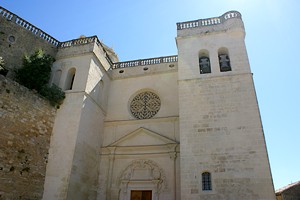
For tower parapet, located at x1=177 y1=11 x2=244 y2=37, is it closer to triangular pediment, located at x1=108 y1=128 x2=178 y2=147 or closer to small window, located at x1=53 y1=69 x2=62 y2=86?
triangular pediment, located at x1=108 y1=128 x2=178 y2=147

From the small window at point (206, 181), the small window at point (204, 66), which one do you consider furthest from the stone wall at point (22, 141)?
the small window at point (204, 66)

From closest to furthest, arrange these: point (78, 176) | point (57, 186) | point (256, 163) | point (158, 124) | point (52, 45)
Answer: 1. point (256, 163)
2. point (57, 186)
3. point (78, 176)
4. point (158, 124)
5. point (52, 45)

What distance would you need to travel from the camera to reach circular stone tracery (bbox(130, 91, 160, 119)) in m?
11.6

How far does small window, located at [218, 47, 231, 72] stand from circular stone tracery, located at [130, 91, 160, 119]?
10.9ft

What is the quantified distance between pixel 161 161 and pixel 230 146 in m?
3.08

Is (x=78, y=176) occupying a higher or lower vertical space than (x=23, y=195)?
higher

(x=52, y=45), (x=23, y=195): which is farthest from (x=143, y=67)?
(x=23, y=195)

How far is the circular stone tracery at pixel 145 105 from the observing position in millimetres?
11633

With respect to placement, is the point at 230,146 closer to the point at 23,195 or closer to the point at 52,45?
the point at 23,195

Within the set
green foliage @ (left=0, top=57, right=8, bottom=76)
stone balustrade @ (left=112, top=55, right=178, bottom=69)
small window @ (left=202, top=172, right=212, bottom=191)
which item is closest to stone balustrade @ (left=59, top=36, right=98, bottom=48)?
stone balustrade @ (left=112, top=55, right=178, bottom=69)

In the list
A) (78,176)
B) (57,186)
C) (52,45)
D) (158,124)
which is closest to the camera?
(57,186)

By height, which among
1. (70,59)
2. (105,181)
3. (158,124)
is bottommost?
(105,181)

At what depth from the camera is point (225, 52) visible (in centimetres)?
1068

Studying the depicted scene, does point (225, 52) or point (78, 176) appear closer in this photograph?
point (78, 176)
